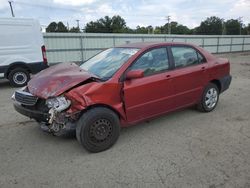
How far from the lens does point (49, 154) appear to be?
3.49m

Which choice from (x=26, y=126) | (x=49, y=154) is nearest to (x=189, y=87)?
(x=49, y=154)

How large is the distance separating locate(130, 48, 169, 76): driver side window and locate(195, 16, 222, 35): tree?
7724 cm

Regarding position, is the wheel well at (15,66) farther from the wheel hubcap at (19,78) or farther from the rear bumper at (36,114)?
the rear bumper at (36,114)

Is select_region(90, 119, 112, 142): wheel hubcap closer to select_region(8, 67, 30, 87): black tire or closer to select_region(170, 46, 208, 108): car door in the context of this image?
select_region(170, 46, 208, 108): car door

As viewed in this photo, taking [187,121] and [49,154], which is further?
[187,121]

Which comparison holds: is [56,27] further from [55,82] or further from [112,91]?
[112,91]

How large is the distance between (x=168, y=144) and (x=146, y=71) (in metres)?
1.26

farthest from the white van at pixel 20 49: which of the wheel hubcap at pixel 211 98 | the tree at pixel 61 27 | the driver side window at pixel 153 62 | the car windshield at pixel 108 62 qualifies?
the tree at pixel 61 27

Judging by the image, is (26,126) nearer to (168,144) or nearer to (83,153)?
(83,153)

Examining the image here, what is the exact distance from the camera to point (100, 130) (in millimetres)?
3465

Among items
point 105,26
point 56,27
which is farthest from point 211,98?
point 56,27

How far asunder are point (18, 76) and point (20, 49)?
Answer: 1.00 m

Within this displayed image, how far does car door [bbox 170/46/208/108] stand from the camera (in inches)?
173

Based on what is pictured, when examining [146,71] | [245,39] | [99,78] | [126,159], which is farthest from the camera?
[245,39]
